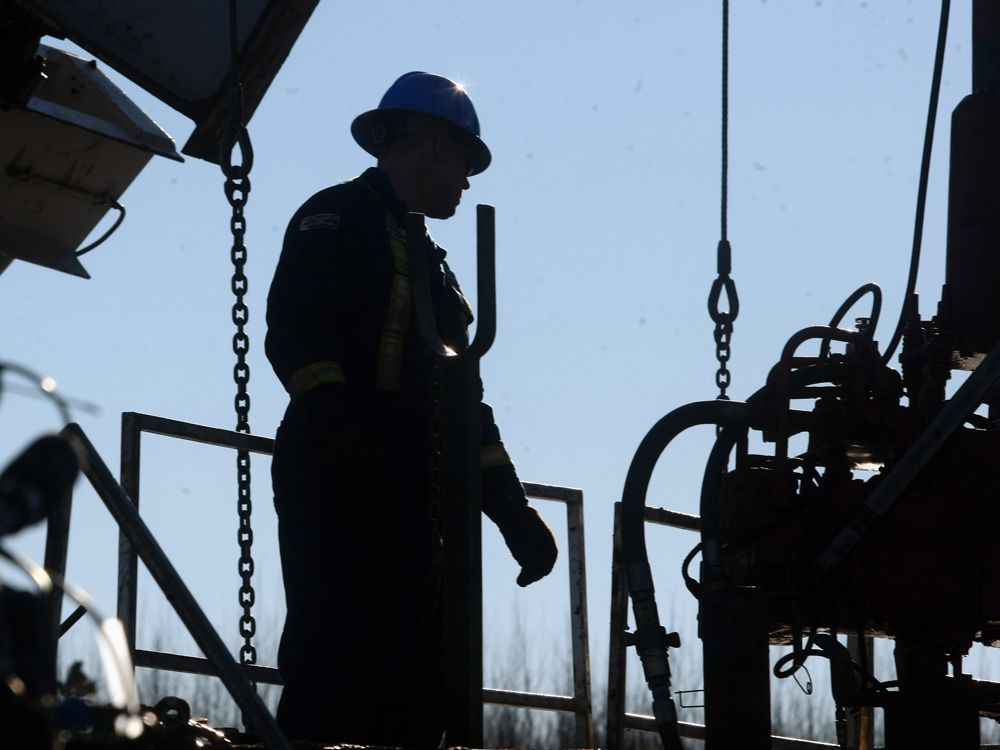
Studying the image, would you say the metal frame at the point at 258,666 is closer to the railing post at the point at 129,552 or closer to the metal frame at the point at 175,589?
the railing post at the point at 129,552

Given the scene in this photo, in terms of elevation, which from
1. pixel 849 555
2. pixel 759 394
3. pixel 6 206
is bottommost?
pixel 849 555

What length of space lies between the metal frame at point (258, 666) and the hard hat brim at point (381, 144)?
1.15 metres

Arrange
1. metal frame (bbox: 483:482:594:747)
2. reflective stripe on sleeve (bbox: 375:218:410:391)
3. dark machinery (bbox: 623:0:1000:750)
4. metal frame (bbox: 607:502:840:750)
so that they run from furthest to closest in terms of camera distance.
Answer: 1. metal frame (bbox: 483:482:594:747)
2. metal frame (bbox: 607:502:840:750)
3. reflective stripe on sleeve (bbox: 375:218:410:391)
4. dark machinery (bbox: 623:0:1000:750)

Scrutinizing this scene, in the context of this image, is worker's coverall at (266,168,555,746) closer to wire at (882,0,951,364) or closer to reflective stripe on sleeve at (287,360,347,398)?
reflective stripe on sleeve at (287,360,347,398)

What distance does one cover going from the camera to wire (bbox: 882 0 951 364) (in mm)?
5906

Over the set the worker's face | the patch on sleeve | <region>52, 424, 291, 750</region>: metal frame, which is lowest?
<region>52, 424, 291, 750</region>: metal frame

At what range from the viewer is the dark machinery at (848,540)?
5.33 metres

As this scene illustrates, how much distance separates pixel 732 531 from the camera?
18.3 ft

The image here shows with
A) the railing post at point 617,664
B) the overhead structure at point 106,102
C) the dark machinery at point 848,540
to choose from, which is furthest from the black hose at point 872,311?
the overhead structure at point 106,102

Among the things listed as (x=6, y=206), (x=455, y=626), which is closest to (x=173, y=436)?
(x=6, y=206)

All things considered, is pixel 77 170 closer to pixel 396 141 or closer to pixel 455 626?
pixel 396 141

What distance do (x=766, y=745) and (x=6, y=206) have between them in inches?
123

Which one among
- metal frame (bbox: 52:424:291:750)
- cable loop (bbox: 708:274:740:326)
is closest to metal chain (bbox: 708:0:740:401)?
cable loop (bbox: 708:274:740:326)

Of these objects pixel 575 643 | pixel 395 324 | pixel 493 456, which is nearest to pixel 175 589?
pixel 395 324
